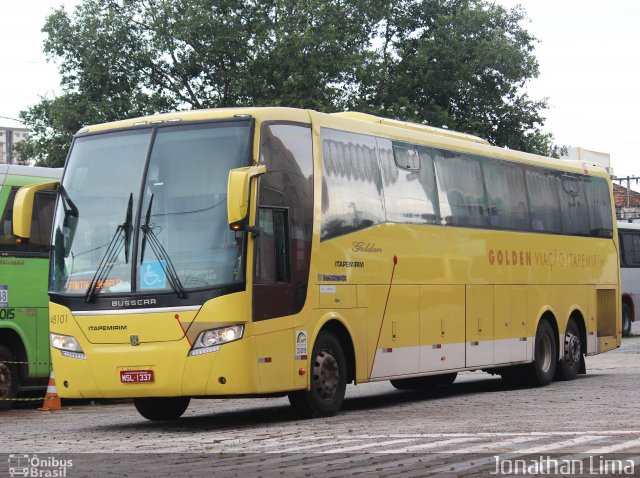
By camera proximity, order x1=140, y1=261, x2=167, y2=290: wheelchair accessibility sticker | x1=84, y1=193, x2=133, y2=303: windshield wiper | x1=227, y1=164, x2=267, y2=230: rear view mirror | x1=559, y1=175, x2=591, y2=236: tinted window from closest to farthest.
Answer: x1=227, y1=164, x2=267, y2=230: rear view mirror < x1=140, y1=261, x2=167, y2=290: wheelchair accessibility sticker < x1=84, y1=193, x2=133, y2=303: windshield wiper < x1=559, y1=175, x2=591, y2=236: tinted window

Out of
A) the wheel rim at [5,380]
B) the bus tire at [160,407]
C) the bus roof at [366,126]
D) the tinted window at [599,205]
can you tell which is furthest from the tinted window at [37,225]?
the tinted window at [599,205]

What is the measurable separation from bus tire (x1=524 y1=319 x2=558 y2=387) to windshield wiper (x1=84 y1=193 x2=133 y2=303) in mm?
9112

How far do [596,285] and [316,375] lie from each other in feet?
33.8

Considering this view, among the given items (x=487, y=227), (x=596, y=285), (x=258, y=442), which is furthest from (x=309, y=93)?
(x=258, y=442)

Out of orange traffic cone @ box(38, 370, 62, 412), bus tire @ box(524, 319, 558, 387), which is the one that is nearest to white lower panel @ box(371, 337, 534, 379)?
bus tire @ box(524, 319, 558, 387)

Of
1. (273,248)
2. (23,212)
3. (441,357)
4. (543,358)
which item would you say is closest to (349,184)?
(273,248)

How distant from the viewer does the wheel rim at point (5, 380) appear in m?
19.1

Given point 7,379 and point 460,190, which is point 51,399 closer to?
point 7,379

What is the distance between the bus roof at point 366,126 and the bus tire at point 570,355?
9.48ft

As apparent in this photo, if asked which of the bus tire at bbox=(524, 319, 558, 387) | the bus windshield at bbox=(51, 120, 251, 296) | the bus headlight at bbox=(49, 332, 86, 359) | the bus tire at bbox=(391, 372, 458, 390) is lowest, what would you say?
the bus tire at bbox=(391, 372, 458, 390)

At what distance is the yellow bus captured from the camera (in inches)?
554

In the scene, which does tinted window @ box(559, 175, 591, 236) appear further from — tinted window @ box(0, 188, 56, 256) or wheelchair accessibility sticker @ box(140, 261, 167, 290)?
wheelchair accessibility sticker @ box(140, 261, 167, 290)

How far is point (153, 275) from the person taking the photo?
14.3m

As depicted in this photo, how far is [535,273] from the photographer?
71.1ft
